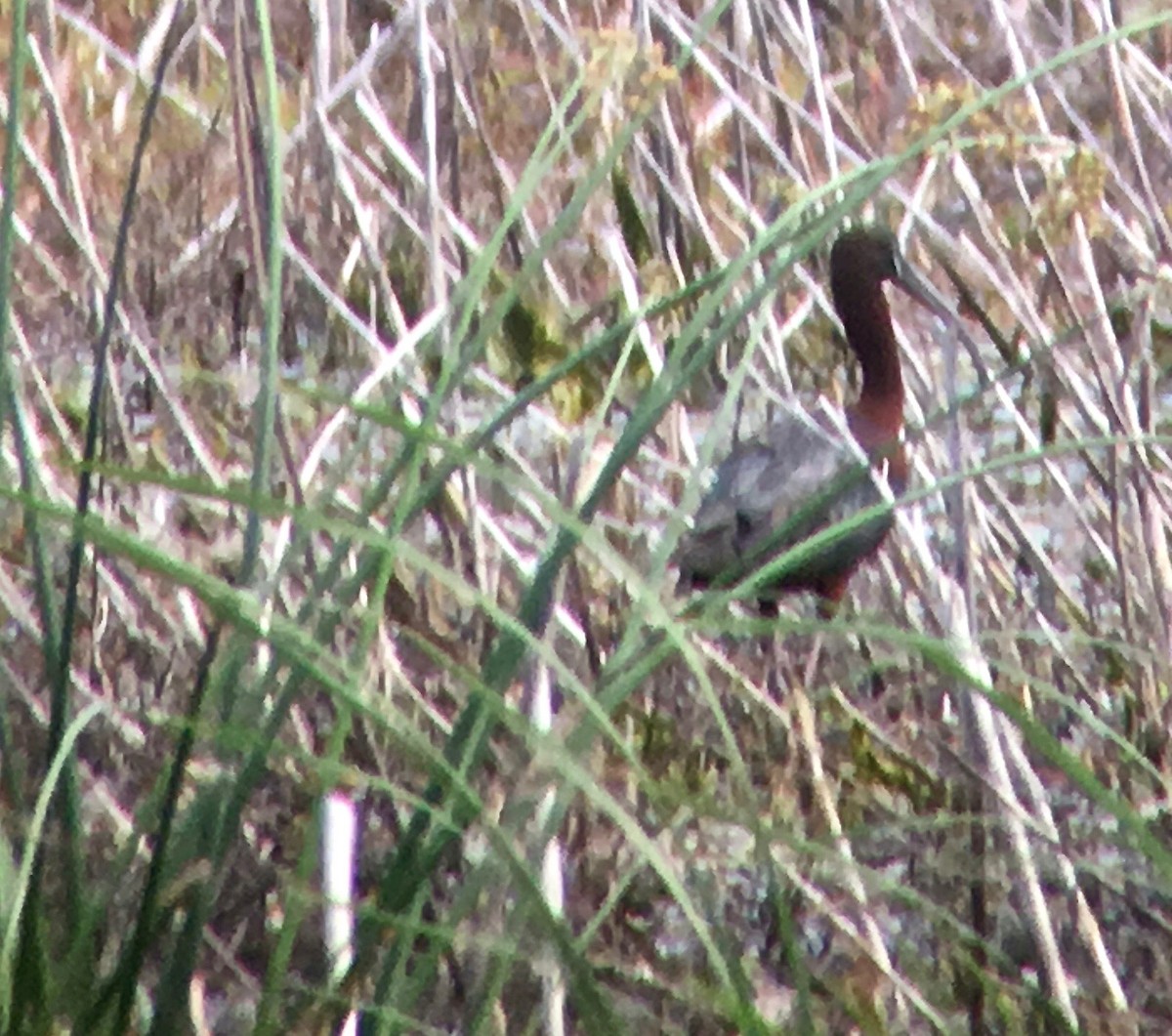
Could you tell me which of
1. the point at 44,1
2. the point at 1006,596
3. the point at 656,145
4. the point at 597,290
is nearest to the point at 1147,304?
the point at 656,145

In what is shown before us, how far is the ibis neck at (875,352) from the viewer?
296cm

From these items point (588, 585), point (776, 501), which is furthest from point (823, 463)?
point (588, 585)

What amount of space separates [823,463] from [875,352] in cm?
16

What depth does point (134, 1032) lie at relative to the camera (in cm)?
159

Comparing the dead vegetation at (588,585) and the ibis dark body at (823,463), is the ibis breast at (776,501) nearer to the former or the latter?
the ibis dark body at (823,463)

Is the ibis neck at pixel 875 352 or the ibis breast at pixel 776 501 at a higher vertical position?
the ibis neck at pixel 875 352

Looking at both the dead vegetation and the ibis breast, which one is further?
the ibis breast

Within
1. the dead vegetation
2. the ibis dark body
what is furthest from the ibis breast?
the dead vegetation

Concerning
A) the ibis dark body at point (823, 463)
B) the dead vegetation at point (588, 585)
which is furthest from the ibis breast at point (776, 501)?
the dead vegetation at point (588, 585)

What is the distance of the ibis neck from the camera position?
9.70 feet

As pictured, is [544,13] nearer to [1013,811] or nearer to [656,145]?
[656,145]

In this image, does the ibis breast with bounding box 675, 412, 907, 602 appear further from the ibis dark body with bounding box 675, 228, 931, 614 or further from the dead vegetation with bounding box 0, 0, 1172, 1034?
the dead vegetation with bounding box 0, 0, 1172, 1034

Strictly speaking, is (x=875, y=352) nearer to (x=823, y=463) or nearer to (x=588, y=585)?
(x=823, y=463)

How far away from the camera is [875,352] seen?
9.74 ft
